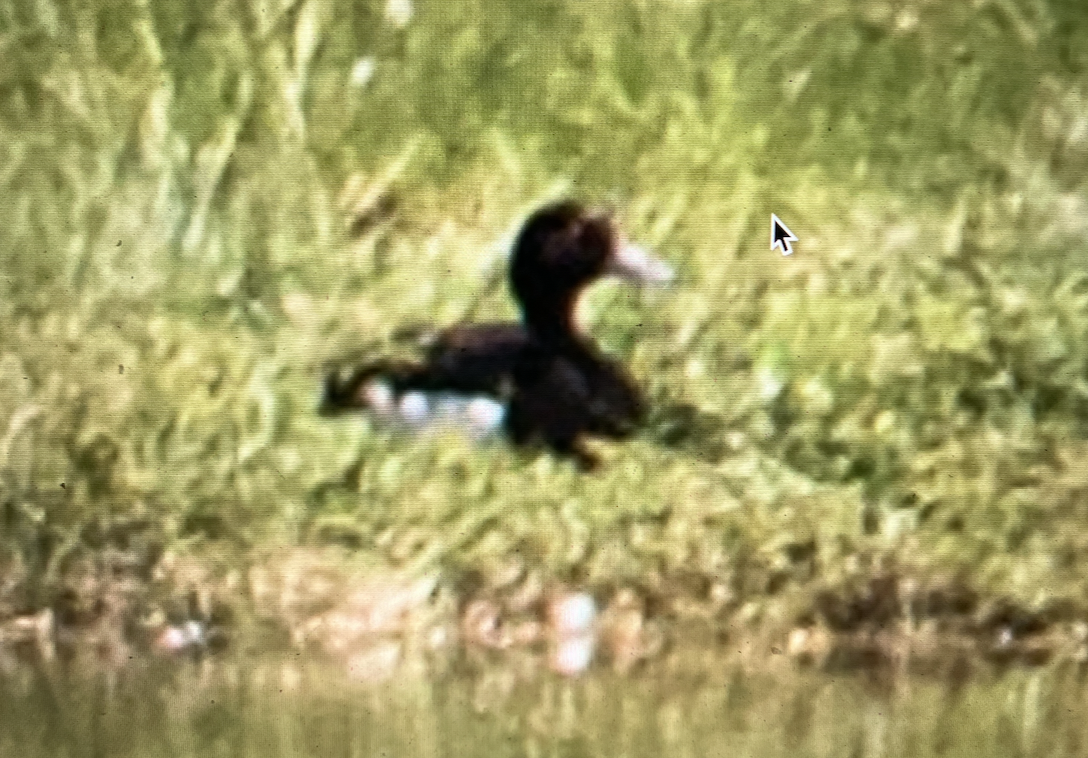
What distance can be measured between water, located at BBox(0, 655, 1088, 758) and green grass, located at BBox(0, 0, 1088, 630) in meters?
0.05

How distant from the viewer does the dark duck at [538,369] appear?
0.81m

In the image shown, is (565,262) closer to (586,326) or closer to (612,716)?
(586,326)

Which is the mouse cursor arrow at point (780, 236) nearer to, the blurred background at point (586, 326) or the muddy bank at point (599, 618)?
the blurred background at point (586, 326)

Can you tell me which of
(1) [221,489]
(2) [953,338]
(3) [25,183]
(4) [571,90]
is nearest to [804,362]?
(2) [953,338]

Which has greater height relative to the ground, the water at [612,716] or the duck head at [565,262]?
the duck head at [565,262]

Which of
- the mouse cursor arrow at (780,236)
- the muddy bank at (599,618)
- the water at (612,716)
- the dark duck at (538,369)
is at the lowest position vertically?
the water at (612,716)

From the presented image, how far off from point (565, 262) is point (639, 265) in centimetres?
4

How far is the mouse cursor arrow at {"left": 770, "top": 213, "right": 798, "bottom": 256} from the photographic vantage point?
2.65ft

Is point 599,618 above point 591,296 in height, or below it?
below

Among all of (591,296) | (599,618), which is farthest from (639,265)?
(599,618)

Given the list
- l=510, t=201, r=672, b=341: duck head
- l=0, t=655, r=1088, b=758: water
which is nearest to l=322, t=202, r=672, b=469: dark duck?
l=510, t=201, r=672, b=341: duck head

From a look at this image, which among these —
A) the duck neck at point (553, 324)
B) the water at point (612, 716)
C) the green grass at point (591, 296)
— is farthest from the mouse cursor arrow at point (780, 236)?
the water at point (612, 716)

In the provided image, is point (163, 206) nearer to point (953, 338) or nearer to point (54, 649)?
point (54, 649)

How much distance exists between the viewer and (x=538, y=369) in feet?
2.67
